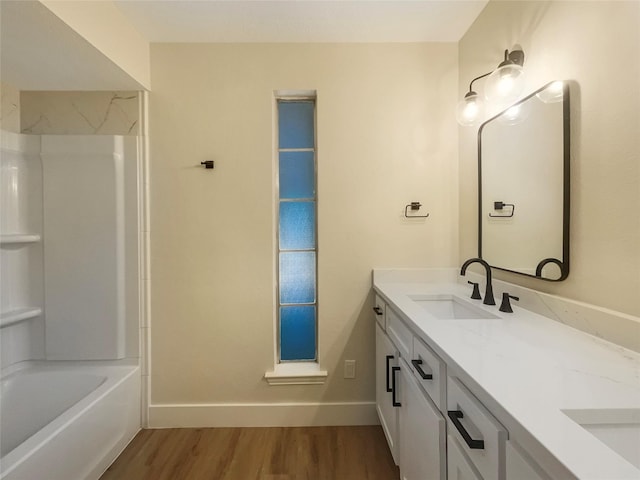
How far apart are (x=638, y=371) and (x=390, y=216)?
4.27 feet

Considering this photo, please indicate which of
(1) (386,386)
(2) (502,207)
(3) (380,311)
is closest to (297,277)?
(3) (380,311)

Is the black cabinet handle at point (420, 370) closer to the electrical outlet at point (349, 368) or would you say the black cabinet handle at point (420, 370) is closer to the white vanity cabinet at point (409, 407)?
the white vanity cabinet at point (409, 407)

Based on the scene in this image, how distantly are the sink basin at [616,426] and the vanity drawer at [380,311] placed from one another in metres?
1.07

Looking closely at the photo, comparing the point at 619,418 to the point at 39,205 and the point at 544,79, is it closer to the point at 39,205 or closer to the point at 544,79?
the point at 544,79

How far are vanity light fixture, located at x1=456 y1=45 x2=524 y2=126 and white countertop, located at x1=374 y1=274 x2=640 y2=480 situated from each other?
3.31 feet

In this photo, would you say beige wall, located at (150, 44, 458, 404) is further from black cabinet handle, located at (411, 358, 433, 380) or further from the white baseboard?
black cabinet handle, located at (411, 358, 433, 380)

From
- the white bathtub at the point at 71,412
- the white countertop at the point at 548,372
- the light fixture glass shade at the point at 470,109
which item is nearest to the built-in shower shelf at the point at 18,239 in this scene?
the white bathtub at the point at 71,412

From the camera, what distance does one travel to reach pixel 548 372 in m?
0.71

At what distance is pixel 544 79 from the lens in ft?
3.93

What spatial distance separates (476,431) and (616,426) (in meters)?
0.27

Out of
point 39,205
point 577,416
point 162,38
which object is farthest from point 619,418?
point 39,205

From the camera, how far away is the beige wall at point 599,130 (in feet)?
2.87

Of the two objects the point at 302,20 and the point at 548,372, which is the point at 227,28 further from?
the point at 548,372

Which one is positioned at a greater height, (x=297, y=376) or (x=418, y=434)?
(x=418, y=434)
